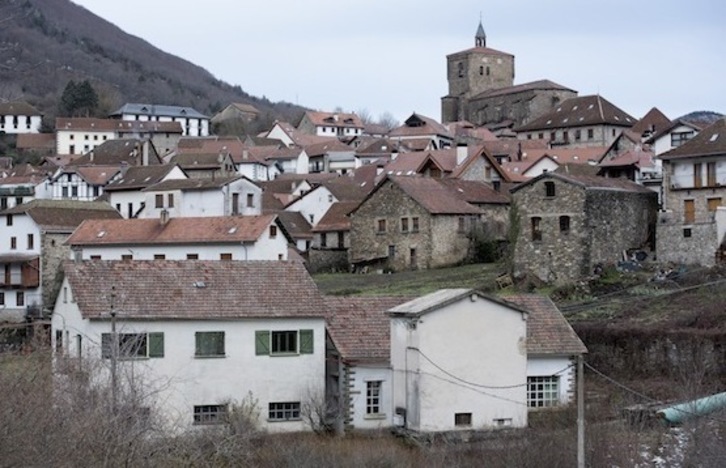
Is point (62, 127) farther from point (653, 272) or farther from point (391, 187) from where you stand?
point (653, 272)

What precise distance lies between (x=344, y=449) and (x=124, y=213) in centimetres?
4554

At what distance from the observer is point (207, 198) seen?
6347 centimetres

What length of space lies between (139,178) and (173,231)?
69.8 feet

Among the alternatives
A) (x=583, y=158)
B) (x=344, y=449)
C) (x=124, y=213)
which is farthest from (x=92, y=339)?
(x=583, y=158)

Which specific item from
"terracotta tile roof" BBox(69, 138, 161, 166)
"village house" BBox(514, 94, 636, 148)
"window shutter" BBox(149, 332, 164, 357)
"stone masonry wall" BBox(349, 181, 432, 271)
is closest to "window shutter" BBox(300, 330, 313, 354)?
"window shutter" BBox(149, 332, 164, 357)

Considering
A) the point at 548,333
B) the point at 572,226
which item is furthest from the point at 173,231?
the point at 548,333

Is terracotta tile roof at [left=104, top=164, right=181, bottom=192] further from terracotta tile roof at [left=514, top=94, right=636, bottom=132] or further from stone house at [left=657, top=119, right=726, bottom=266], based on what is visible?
terracotta tile roof at [left=514, top=94, right=636, bottom=132]

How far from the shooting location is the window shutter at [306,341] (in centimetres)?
3375

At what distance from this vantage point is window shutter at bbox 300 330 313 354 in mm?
33750

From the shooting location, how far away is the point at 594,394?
114 ft

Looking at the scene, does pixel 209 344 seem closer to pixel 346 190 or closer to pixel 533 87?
pixel 346 190

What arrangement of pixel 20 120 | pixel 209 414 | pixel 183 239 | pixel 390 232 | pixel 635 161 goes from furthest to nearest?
pixel 20 120 < pixel 635 161 < pixel 390 232 < pixel 183 239 < pixel 209 414

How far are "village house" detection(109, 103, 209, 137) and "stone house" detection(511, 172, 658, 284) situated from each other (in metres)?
99.7

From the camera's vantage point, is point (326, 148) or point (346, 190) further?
point (326, 148)
